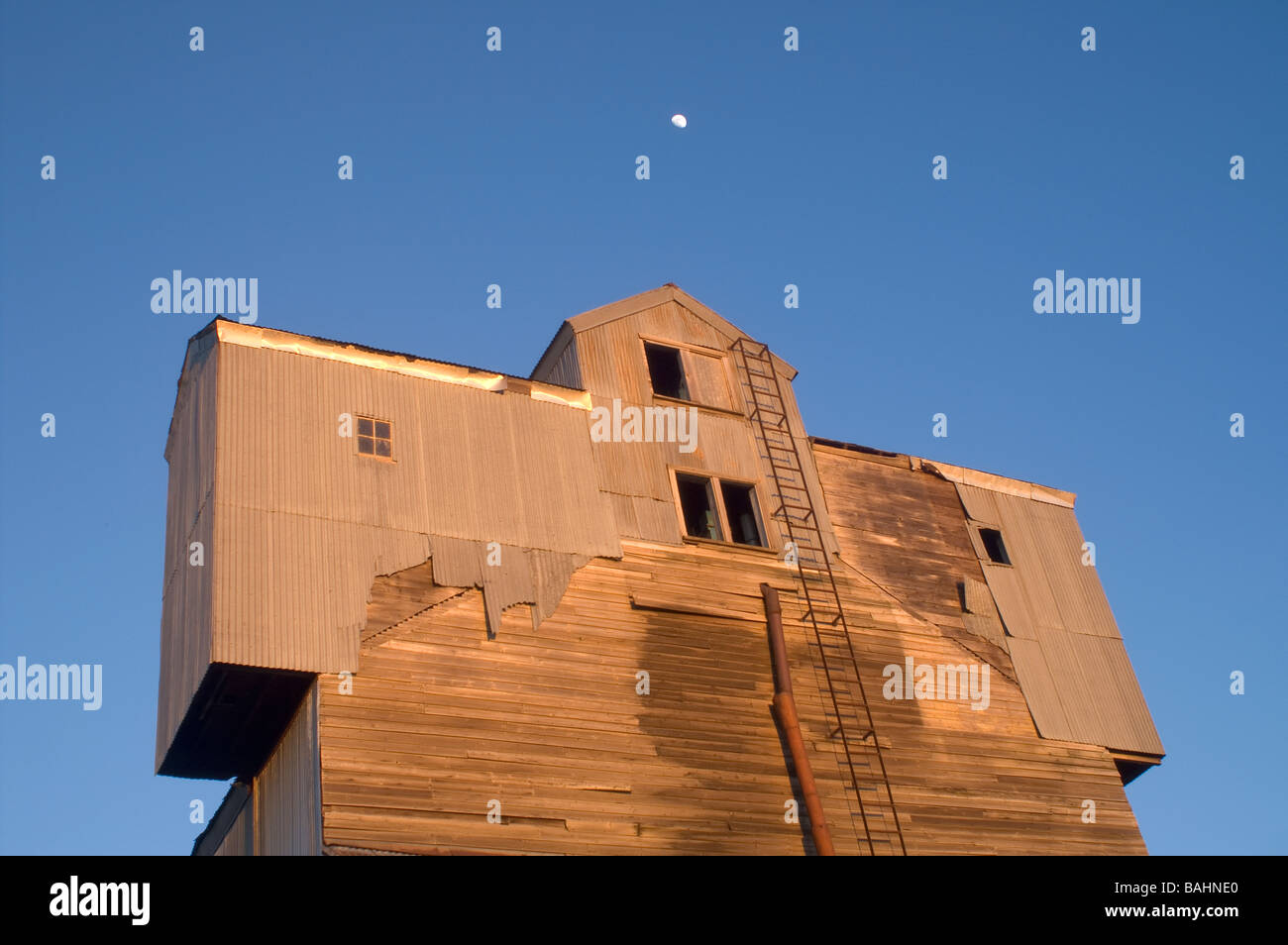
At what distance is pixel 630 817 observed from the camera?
20375 millimetres

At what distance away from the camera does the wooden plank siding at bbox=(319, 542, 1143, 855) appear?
19.3m

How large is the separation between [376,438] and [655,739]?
6890 mm

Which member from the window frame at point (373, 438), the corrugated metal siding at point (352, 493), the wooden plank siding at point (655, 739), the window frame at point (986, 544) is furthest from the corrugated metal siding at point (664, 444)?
the window frame at point (986, 544)

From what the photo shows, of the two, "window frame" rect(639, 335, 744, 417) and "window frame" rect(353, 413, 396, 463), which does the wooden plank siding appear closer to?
"window frame" rect(353, 413, 396, 463)

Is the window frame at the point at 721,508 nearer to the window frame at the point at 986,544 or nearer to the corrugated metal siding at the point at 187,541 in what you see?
the window frame at the point at 986,544

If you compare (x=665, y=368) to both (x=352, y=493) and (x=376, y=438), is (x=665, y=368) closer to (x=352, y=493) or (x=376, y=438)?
(x=376, y=438)

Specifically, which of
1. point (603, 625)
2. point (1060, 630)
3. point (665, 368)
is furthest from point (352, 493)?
point (1060, 630)

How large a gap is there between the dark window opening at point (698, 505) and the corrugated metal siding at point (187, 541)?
870 cm

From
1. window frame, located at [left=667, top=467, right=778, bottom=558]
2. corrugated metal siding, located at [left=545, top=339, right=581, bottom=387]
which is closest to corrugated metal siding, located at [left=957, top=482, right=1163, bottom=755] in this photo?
window frame, located at [left=667, top=467, right=778, bottom=558]

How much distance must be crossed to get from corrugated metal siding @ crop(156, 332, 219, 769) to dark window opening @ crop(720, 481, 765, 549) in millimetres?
9647

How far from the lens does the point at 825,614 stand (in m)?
25.1

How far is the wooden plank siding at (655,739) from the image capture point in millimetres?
19266
